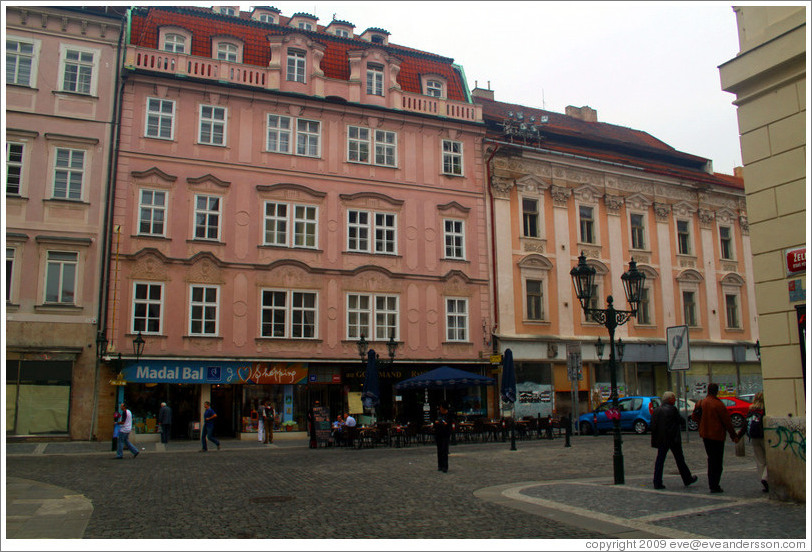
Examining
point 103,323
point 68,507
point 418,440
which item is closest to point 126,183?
point 103,323

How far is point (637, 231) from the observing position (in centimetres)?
4016

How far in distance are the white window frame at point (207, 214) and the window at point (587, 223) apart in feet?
62.7

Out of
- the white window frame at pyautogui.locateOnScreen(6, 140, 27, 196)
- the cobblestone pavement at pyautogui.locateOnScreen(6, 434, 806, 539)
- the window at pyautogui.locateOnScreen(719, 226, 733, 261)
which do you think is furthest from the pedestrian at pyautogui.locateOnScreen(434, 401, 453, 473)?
the window at pyautogui.locateOnScreen(719, 226, 733, 261)

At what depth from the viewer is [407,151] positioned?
34.3 metres

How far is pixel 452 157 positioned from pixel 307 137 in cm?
743

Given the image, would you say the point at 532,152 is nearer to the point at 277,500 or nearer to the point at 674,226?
the point at 674,226

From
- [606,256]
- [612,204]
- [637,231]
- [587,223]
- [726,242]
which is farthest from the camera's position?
[726,242]

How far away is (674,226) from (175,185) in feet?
90.7

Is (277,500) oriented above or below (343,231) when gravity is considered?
below

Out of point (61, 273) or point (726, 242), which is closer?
point (61, 273)

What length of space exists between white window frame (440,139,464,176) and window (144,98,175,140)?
41.9 feet

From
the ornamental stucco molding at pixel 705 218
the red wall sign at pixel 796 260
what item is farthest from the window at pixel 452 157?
the red wall sign at pixel 796 260

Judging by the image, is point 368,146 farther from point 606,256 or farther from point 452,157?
point 606,256

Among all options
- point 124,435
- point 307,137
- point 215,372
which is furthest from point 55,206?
point 124,435
